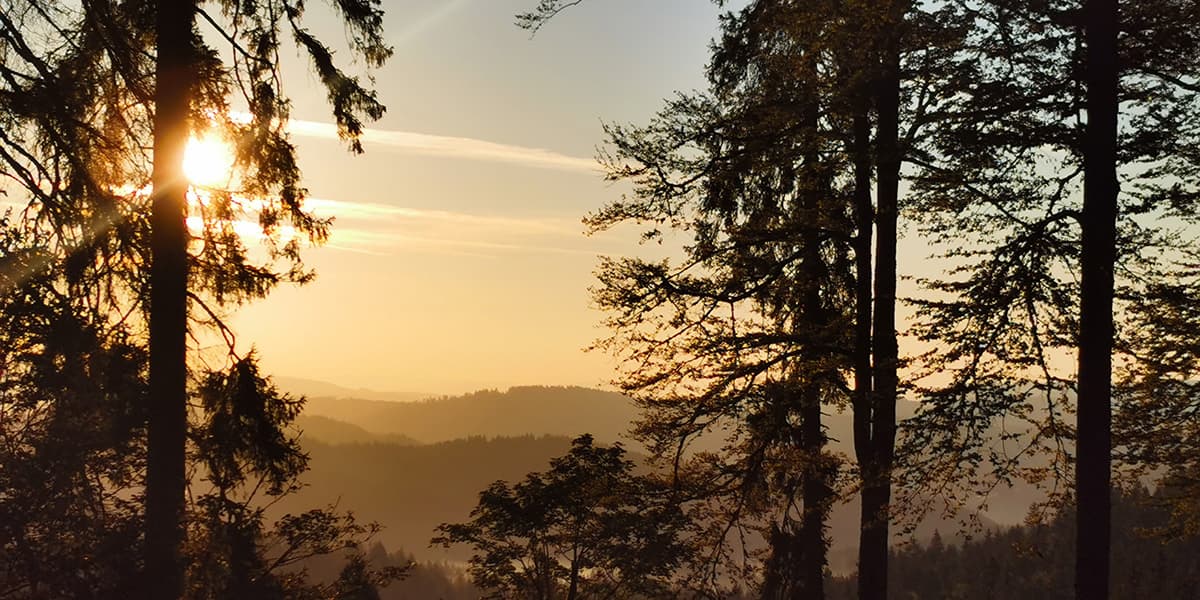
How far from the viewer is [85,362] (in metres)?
9.27

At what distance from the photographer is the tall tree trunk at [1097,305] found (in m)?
8.41

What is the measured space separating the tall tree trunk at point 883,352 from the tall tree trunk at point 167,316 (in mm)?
6956

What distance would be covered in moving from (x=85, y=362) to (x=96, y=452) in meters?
1.84

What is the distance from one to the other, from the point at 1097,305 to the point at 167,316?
8671mm

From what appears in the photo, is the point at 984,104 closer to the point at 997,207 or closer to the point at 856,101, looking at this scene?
the point at 997,207

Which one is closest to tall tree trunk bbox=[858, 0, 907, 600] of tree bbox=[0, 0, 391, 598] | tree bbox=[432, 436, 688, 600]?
tree bbox=[0, 0, 391, 598]

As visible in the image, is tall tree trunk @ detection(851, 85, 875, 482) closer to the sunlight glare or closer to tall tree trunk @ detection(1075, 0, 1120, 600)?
tall tree trunk @ detection(1075, 0, 1120, 600)

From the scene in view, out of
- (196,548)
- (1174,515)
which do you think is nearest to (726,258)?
Result: (196,548)

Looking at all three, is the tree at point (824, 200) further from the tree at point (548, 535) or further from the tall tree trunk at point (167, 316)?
the tree at point (548, 535)

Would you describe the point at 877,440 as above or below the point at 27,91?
below

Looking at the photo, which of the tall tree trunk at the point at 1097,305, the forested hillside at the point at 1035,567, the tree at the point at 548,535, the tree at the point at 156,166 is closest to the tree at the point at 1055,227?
the tall tree trunk at the point at 1097,305

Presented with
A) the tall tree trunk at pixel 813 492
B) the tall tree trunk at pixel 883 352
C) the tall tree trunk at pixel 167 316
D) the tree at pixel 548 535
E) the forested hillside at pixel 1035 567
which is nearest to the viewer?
the tall tree trunk at pixel 167 316

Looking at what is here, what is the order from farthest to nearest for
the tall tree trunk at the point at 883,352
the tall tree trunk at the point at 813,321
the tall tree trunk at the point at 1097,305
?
1. the tall tree trunk at the point at 813,321
2. the tall tree trunk at the point at 883,352
3. the tall tree trunk at the point at 1097,305

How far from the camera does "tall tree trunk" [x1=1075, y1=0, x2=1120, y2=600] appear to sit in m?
8.41
